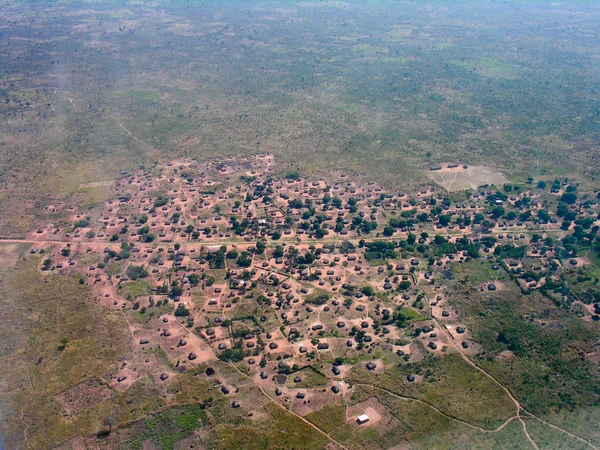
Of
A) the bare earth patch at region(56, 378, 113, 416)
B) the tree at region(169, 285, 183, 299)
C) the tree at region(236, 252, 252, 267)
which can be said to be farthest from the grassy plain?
the bare earth patch at region(56, 378, 113, 416)

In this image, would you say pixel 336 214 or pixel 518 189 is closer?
pixel 336 214

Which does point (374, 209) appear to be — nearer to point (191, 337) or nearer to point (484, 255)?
point (484, 255)

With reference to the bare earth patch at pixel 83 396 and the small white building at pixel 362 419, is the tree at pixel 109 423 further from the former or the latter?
the small white building at pixel 362 419

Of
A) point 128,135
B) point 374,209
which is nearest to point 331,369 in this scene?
point 374,209

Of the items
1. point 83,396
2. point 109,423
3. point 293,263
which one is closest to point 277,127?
point 293,263

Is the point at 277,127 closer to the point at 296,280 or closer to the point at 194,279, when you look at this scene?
the point at 296,280
